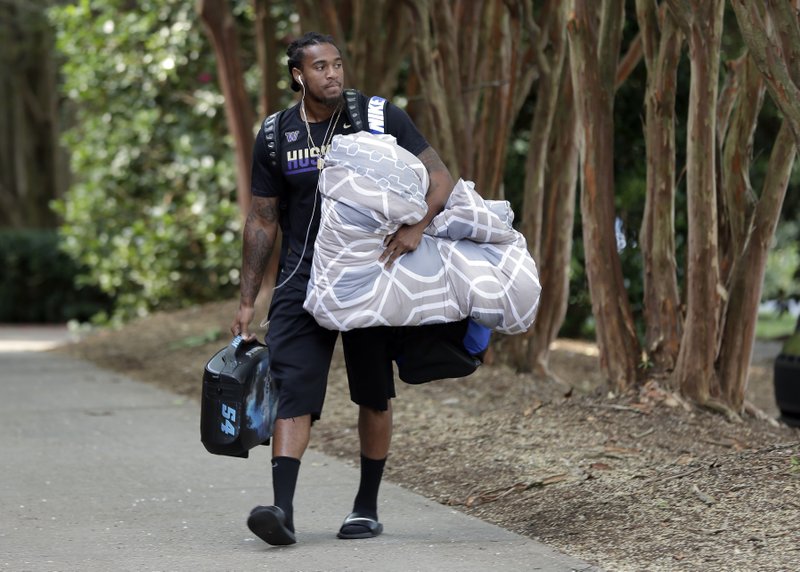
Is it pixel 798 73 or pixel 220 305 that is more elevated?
pixel 798 73

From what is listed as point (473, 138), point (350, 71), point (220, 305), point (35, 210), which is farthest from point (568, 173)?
point (35, 210)

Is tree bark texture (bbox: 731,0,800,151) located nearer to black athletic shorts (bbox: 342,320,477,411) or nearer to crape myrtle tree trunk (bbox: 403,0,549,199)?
black athletic shorts (bbox: 342,320,477,411)

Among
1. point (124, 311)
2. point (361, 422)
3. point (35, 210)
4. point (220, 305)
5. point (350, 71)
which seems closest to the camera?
point (361, 422)

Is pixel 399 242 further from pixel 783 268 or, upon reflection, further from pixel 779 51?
pixel 783 268

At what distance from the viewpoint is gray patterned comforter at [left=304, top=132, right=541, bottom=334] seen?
492 centimetres

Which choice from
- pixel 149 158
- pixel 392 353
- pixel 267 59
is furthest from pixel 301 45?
pixel 149 158

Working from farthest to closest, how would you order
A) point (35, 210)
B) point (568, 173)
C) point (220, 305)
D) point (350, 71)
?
point (35, 210), point (220, 305), point (350, 71), point (568, 173)

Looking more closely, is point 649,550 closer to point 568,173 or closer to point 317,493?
point 317,493

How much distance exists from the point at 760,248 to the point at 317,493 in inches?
110

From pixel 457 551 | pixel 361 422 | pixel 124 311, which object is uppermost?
pixel 361 422

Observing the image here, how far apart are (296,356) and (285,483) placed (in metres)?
0.47

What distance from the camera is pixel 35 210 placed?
94.5ft

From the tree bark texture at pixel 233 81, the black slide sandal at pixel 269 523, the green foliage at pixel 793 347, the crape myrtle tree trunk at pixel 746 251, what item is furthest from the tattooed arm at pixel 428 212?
the tree bark texture at pixel 233 81

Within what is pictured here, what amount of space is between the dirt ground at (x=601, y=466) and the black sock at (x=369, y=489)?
0.58 metres
